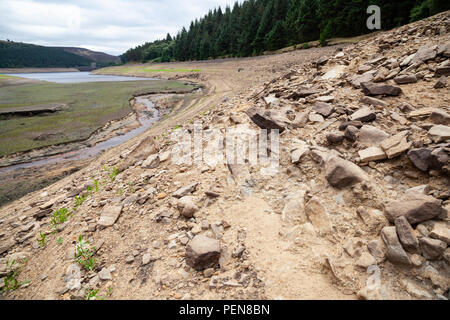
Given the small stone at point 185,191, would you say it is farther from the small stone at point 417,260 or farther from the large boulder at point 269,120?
the small stone at point 417,260

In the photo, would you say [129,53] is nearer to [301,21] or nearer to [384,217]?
[301,21]

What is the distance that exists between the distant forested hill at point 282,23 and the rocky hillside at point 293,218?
72.8 ft

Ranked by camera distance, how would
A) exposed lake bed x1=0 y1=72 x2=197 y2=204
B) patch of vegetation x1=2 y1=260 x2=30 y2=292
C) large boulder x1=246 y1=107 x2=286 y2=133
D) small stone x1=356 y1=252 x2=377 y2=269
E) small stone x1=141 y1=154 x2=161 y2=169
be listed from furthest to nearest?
1. exposed lake bed x1=0 y1=72 x2=197 y2=204
2. small stone x1=141 y1=154 x2=161 y2=169
3. large boulder x1=246 y1=107 x2=286 y2=133
4. patch of vegetation x1=2 y1=260 x2=30 y2=292
5. small stone x1=356 y1=252 x2=377 y2=269

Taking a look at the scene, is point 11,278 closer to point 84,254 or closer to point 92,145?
point 84,254

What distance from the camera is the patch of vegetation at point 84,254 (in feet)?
11.8

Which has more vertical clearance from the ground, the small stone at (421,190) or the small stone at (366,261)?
the small stone at (421,190)

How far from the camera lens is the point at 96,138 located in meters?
13.2

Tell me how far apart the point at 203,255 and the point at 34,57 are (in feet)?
655

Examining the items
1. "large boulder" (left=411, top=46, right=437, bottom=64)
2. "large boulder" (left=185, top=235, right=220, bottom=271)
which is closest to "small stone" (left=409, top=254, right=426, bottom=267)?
"large boulder" (left=185, top=235, right=220, bottom=271)

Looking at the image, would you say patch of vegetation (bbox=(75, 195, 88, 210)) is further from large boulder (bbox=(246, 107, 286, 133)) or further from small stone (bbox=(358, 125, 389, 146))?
small stone (bbox=(358, 125, 389, 146))

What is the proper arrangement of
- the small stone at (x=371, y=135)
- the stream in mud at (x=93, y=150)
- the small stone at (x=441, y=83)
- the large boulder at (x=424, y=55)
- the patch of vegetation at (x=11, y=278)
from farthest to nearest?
the stream in mud at (x=93, y=150)
the large boulder at (x=424, y=55)
the small stone at (x=441, y=83)
the patch of vegetation at (x=11, y=278)
the small stone at (x=371, y=135)

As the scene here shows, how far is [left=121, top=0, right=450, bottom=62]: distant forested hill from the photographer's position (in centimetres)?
2534

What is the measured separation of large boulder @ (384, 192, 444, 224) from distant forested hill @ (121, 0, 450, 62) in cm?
2438

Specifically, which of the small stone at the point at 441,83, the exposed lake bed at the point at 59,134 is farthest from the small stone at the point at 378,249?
the exposed lake bed at the point at 59,134
